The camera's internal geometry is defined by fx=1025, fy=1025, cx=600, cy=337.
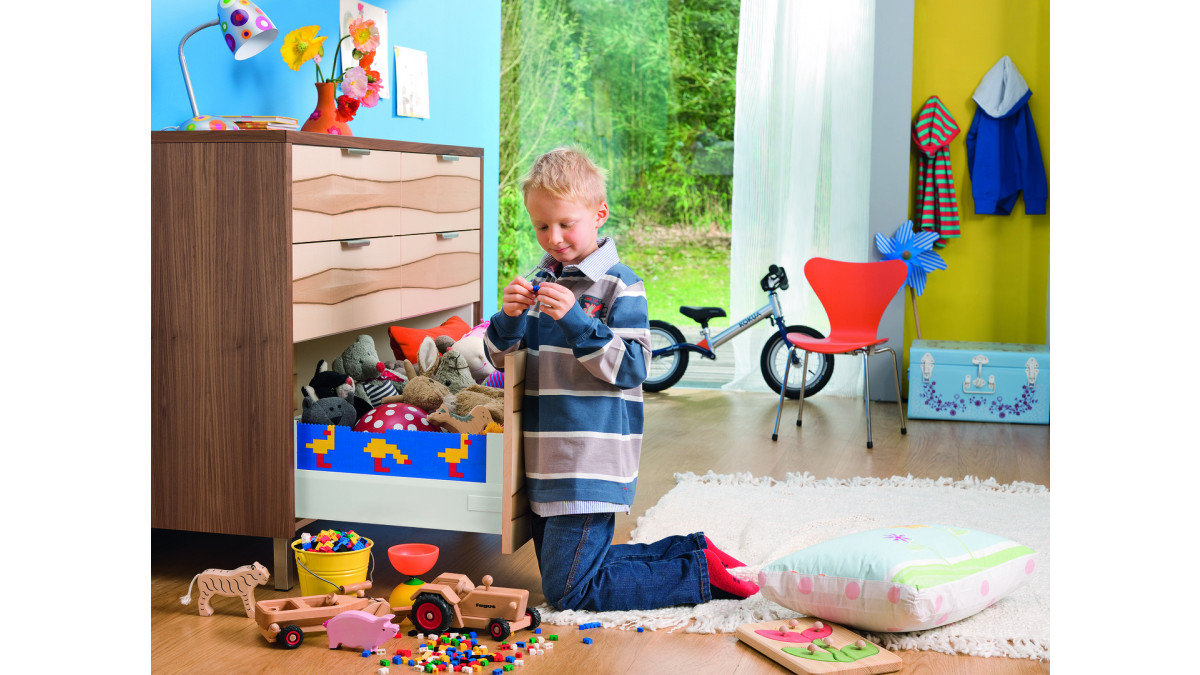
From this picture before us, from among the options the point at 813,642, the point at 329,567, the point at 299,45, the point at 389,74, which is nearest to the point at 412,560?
the point at 329,567

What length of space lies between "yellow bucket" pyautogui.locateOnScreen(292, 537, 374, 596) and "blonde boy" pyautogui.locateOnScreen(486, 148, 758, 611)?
0.38m

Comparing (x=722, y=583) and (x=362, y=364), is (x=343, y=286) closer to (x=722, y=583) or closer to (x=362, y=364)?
(x=362, y=364)

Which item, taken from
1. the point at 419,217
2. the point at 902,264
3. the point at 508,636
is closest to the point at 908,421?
the point at 902,264

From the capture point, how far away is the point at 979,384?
425cm

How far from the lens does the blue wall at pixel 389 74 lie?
252 cm

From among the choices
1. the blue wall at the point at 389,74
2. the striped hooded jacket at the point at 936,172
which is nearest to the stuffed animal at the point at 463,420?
the blue wall at the point at 389,74

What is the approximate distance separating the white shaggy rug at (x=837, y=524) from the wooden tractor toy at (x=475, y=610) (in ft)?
0.32

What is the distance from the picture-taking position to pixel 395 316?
2.63 m

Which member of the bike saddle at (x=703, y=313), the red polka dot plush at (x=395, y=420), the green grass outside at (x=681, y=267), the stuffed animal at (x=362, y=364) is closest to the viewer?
the red polka dot plush at (x=395, y=420)

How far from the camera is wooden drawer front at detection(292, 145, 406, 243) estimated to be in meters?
2.12

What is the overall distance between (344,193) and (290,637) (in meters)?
0.98

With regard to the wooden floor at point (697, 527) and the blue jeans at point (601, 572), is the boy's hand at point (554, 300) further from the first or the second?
the wooden floor at point (697, 527)
